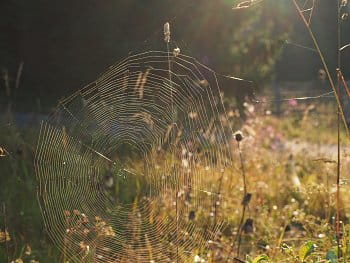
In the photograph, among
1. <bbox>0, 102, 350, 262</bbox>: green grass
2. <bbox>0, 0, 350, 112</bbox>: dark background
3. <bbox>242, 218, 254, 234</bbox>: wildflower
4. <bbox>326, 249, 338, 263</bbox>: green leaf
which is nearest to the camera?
<bbox>326, 249, 338, 263</bbox>: green leaf

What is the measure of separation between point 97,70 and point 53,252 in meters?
8.86

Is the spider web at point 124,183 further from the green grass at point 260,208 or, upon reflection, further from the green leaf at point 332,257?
the green leaf at point 332,257

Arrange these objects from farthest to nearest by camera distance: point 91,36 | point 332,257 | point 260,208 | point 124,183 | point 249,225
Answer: point 91,36, point 124,183, point 260,208, point 249,225, point 332,257

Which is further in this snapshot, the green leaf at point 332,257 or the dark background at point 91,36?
the dark background at point 91,36

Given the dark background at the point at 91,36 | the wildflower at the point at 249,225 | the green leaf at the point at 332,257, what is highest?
the dark background at the point at 91,36

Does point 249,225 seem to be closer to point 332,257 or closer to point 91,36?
point 332,257

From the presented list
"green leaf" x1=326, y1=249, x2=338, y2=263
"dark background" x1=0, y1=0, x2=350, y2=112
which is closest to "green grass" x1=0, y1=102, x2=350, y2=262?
"green leaf" x1=326, y1=249, x2=338, y2=263

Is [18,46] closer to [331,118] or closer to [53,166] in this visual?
[331,118]

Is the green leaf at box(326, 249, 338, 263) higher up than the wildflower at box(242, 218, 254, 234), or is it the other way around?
the wildflower at box(242, 218, 254, 234)

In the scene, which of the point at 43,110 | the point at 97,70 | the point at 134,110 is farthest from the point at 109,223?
the point at 97,70

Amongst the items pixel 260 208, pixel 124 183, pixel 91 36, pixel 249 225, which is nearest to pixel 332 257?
pixel 249 225

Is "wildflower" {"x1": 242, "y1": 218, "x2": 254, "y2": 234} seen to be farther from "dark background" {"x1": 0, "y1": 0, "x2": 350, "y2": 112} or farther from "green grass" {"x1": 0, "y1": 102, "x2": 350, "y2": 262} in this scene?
"dark background" {"x1": 0, "y1": 0, "x2": 350, "y2": 112}

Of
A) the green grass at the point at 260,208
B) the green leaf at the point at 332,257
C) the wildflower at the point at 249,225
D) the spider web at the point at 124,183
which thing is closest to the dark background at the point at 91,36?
the green grass at the point at 260,208

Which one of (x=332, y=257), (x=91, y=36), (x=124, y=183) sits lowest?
(x=332, y=257)
